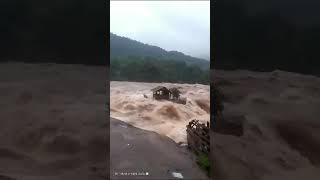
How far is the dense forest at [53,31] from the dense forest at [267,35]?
111cm

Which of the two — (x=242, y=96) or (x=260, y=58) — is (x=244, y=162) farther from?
(x=260, y=58)

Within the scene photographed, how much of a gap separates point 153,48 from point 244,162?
2777 cm

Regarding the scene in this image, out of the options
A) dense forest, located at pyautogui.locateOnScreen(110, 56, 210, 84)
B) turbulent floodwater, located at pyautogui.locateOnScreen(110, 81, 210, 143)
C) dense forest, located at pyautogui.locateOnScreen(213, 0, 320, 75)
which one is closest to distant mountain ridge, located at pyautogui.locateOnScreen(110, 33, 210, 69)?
dense forest, located at pyautogui.locateOnScreen(110, 56, 210, 84)

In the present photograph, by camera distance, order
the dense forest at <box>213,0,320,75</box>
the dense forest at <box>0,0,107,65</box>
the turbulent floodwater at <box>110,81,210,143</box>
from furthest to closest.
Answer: the turbulent floodwater at <box>110,81,210,143</box>, the dense forest at <box>0,0,107,65</box>, the dense forest at <box>213,0,320,75</box>

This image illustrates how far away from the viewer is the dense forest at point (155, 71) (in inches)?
878

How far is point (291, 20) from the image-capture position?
3.28m

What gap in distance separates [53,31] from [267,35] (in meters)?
1.86

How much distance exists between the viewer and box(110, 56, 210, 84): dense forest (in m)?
22.3

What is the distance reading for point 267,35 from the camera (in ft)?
11.1

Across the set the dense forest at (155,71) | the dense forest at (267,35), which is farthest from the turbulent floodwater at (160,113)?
the dense forest at (155,71)

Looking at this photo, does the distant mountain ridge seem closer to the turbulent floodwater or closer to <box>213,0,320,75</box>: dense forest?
the turbulent floodwater

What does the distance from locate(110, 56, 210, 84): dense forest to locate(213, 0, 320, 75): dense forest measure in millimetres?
17670

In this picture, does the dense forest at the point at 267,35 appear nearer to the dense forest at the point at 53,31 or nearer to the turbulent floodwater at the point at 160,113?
the dense forest at the point at 53,31

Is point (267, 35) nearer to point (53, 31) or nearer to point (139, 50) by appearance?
point (53, 31)
